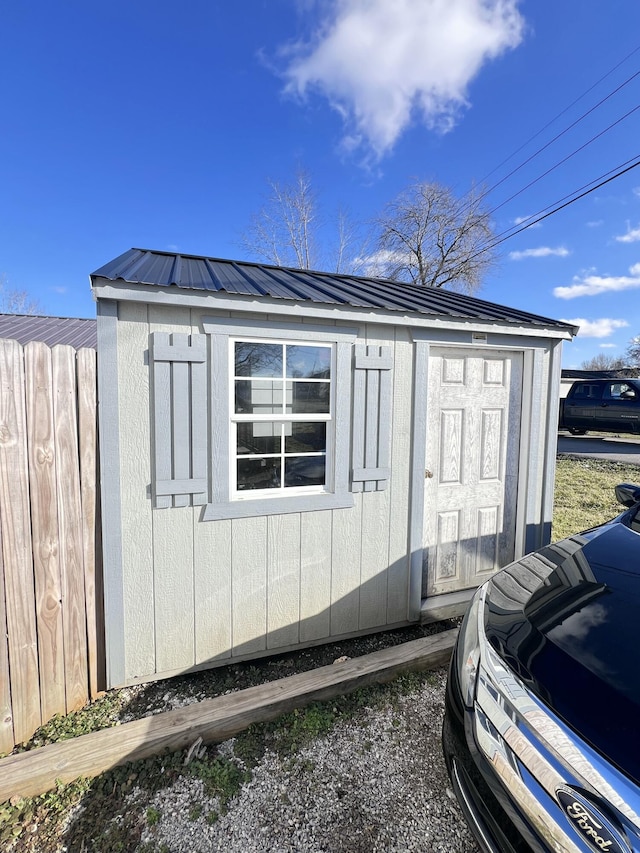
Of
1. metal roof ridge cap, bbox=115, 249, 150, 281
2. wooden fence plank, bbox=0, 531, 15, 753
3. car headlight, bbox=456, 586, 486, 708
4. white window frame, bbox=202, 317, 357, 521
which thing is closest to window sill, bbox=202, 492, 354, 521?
white window frame, bbox=202, 317, 357, 521

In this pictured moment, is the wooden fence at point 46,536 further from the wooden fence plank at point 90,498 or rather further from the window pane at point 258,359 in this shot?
the window pane at point 258,359

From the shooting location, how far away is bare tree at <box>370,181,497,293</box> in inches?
735

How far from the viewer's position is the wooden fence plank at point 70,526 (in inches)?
86.6

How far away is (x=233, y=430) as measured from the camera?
265 centimetres

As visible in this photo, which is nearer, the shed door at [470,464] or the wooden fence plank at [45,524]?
the wooden fence plank at [45,524]

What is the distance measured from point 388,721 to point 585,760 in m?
1.55

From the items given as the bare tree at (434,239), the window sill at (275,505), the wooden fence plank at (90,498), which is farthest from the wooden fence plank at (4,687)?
the bare tree at (434,239)

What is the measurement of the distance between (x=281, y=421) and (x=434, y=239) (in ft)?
65.6

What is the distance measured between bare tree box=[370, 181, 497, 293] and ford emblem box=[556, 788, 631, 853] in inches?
792

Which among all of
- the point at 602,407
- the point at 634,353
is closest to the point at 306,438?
the point at 602,407

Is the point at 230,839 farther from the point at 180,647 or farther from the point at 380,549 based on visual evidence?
the point at 380,549

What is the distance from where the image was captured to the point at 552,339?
3.60 meters

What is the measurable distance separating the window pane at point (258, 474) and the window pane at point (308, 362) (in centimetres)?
66

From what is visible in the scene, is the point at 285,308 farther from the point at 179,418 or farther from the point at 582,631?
the point at 582,631
